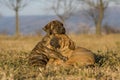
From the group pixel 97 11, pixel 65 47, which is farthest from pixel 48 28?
pixel 97 11

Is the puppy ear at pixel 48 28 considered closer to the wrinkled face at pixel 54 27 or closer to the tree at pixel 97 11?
the wrinkled face at pixel 54 27

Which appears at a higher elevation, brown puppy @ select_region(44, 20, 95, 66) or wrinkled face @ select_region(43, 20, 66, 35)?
wrinkled face @ select_region(43, 20, 66, 35)

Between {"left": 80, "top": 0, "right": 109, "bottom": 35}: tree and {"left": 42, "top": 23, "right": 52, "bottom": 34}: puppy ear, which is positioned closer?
{"left": 42, "top": 23, "right": 52, "bottom": 34}: puppy ear

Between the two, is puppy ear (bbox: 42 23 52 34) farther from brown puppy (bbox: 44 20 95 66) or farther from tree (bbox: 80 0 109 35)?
tree (bbox: 80 0 109 35)

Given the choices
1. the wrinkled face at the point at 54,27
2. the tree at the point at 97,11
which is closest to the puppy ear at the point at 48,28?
the wrinkled face at the point at 54,27

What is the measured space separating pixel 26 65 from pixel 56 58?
59cm

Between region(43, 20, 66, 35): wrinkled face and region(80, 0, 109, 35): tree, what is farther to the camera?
region(80, 0, 109, 35): tree

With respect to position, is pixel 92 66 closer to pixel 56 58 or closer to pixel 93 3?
pixel 56 58

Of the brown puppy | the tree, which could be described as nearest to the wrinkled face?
the brown puppy

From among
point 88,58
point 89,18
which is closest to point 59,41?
point 88,58

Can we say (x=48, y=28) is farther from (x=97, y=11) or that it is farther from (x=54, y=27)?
(x=97, y=11)

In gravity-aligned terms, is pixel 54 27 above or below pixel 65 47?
above

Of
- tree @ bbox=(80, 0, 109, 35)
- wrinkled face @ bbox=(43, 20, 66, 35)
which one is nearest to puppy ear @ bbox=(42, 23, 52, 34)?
wrinkled face @ bbox=(43, 20, 66, 35)

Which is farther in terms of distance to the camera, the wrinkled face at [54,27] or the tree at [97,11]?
the tree at [97,11]
